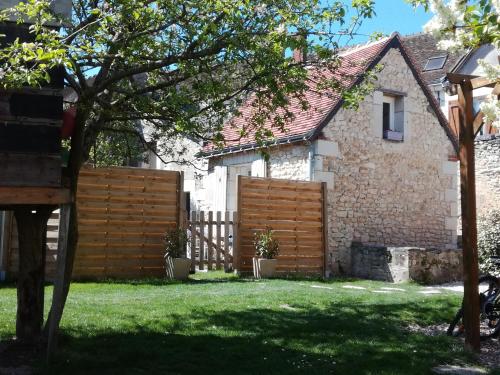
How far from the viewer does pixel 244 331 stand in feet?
22.3

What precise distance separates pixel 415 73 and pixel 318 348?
41.3ft

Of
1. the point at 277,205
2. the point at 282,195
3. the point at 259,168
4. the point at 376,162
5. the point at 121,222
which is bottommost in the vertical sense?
the point at 121,222

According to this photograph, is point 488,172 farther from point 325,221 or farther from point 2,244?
point 2,244

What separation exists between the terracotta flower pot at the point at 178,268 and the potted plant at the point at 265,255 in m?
1.73

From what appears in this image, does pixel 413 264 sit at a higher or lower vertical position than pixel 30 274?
lower

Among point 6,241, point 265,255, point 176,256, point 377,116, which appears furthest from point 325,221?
point 6,241

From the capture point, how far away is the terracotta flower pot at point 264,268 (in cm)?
1305

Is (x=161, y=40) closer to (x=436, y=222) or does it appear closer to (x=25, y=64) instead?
(x=25, y=64)

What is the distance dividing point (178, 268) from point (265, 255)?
2.16 meters

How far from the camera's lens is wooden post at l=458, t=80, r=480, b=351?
6.37 metres

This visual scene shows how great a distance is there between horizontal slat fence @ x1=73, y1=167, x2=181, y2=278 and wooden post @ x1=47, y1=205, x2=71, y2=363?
237 inches

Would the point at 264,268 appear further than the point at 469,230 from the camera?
Yes

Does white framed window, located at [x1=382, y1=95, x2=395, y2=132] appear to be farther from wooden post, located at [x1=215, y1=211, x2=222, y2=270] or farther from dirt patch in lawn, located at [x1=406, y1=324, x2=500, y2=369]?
dirt patch in lawn, located at [x1=406, y1=324, x2=500, y2=369]

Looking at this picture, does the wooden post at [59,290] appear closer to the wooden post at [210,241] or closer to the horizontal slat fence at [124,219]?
the horizontal slat fence at [124,219]
